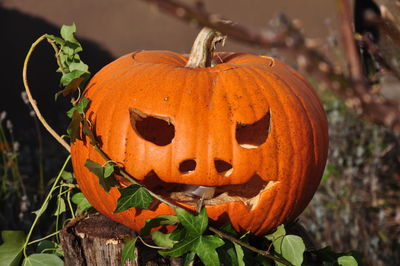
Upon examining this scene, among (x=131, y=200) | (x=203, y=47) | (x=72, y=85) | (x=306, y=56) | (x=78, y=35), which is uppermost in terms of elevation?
(x=306, y=56)

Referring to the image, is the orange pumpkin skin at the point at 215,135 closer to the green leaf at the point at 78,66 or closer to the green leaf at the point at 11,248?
the green leaf at the point at 78,66

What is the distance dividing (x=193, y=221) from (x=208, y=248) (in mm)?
93

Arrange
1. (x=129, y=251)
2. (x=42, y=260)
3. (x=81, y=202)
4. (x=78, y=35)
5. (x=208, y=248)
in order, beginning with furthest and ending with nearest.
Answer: (x=78, y=35) → (x=81, y=202) → (x=42, y=260) → (x=129, y=251) → (x=208, y=248)

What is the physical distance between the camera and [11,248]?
84.6 inches

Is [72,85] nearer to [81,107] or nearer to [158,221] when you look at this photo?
[81,107]

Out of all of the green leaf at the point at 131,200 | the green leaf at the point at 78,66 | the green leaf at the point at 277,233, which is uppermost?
the green leaf at the point at 78,66

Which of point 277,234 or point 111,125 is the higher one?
point 111,125

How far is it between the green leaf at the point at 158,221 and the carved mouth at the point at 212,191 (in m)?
0.09

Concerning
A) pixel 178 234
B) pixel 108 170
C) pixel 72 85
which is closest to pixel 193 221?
pixel 178 234

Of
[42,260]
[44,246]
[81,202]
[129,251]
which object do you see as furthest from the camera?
[44,246]

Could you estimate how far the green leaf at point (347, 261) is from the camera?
6.95 feet

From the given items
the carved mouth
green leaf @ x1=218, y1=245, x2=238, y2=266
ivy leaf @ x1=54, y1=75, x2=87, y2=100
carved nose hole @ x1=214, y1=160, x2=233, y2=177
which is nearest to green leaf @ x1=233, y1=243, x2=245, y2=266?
green leaf @ x1=218, y1=245, x2=238, y2=266

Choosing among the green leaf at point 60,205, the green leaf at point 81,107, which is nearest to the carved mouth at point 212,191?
the green leaf at point 81,107

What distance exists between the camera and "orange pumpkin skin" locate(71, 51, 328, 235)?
1797 mm
